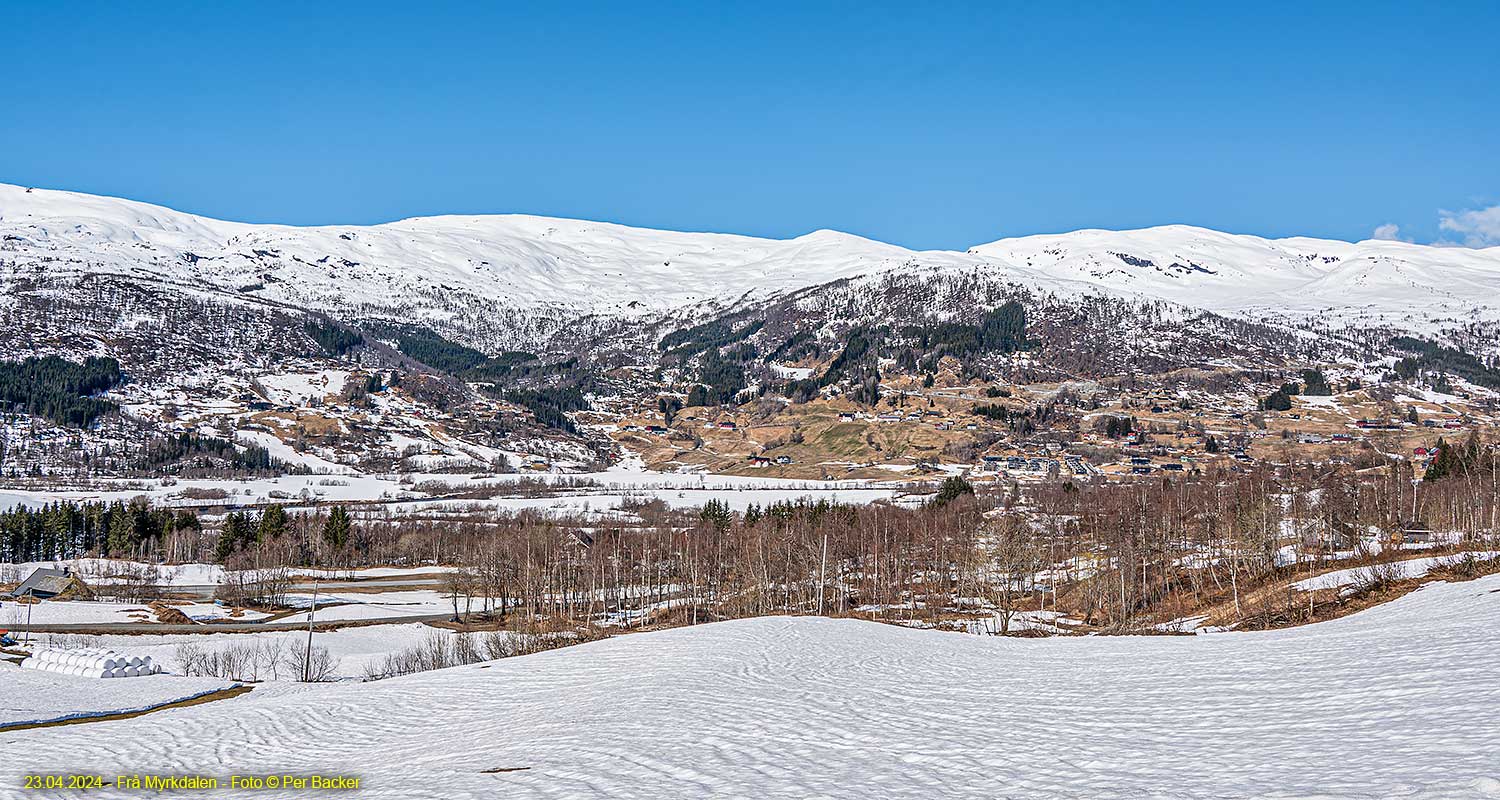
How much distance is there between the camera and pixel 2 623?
274 feet

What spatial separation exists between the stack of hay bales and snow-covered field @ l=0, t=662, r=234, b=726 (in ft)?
5.47

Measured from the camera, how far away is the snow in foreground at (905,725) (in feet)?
50.0

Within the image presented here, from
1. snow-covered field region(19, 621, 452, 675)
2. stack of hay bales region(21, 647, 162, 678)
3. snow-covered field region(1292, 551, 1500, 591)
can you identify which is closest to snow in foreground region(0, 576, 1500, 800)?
snow-covered field region(1292, 551, 1500, 591)

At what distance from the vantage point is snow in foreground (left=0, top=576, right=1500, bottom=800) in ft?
50.0

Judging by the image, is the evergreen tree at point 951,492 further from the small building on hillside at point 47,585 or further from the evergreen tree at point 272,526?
the small building on hillside at point 47,585

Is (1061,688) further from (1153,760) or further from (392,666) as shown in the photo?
(392,666)

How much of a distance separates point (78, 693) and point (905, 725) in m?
40.7

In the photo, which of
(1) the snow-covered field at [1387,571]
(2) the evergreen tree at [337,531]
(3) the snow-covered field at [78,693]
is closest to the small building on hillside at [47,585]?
(2) the evergreen tree at [337,531]

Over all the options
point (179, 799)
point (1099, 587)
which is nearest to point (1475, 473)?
point (1099, 587)

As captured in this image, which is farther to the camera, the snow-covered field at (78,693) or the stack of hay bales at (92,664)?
the stack of hay bales at (92,664)

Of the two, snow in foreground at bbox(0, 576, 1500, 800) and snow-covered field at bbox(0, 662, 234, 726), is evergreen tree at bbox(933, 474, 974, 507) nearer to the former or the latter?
snow in foreground at bbox(0, 576, 1500, 800)

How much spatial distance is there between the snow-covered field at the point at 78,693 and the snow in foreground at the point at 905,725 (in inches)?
463

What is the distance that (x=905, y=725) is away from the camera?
22.4 metres

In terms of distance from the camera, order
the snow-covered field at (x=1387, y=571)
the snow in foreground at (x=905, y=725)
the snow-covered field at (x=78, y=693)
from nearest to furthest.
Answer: the snow in foreground at (x=905, y=725) < the snow-covered field at (x=78, y=693) < the snow-covered field at (x=1387, y=571)
